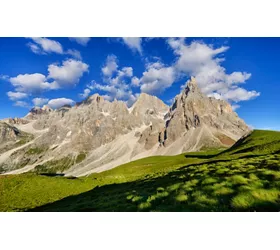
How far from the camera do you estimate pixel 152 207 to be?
1298 centimetres

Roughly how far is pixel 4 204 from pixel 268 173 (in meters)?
31.0

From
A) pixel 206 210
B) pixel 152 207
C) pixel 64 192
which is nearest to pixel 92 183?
pixel 64 192

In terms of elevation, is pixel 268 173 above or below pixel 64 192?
above

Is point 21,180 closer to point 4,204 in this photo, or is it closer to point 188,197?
point 4,204

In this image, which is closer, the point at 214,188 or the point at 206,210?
the point at 206,210

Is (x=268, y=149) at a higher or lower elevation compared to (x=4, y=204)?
higher

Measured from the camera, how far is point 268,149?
49750mm

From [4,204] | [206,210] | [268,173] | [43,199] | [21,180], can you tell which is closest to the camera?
[206,210]

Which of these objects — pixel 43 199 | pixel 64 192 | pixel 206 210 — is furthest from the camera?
pixel 64 192

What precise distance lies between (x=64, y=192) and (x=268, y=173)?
1242 inches

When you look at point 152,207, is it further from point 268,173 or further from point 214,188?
point 268,173

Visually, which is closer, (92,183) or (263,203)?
(263,203)

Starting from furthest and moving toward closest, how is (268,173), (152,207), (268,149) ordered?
(268,149)
(268,173)
(152,207)

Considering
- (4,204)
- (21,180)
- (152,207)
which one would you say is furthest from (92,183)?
(152,207)
